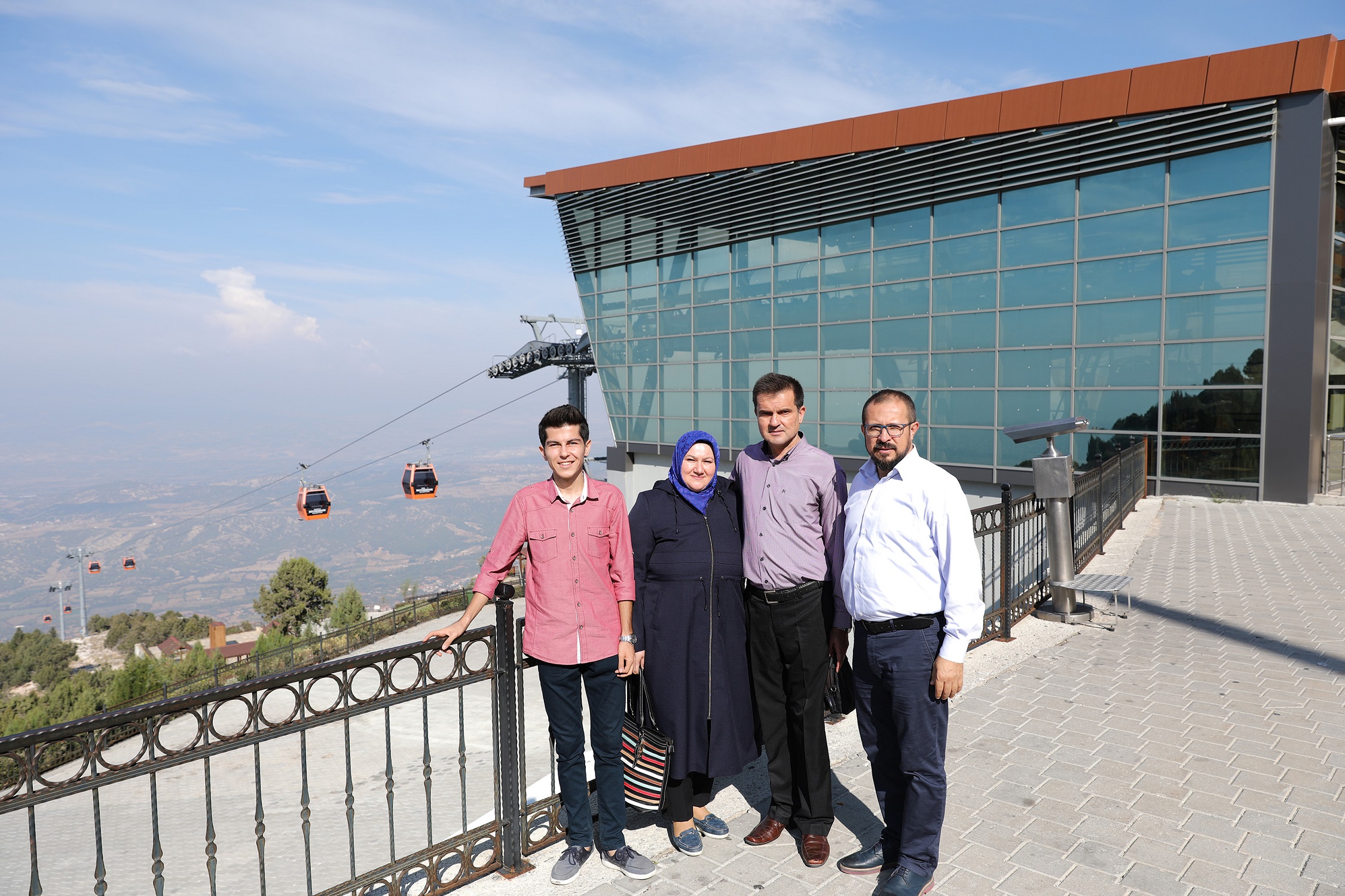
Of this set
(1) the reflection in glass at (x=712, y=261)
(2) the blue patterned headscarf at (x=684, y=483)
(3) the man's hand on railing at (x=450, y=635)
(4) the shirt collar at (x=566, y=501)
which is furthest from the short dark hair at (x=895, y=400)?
(1) the reflection in glass at (x=712, y=261)

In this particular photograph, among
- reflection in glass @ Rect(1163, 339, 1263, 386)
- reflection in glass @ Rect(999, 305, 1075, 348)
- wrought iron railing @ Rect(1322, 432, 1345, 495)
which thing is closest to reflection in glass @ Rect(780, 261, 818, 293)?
reflection in glass @ Rect(999, 305, 1075, 348)

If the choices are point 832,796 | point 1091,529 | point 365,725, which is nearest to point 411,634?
point 365,725

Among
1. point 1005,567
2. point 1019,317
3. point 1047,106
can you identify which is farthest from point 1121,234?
point 1005,567

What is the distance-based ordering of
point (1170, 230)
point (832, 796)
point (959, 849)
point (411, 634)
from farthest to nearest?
point (411, 634) < point (1170, 230) < point (832, 796) < point (959, 849)

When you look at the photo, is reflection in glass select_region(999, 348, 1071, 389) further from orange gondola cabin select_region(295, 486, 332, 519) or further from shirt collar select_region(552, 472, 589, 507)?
orange gondola cabin select_region(295, 486, 332, 519)

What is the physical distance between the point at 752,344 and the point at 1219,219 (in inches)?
476

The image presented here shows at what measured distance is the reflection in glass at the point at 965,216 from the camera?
1858 centimetres

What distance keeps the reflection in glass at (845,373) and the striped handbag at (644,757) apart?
1896cm

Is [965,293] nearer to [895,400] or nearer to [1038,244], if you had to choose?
[1038,244]

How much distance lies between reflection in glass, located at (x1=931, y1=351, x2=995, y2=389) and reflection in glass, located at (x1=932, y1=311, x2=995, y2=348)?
0.20 m

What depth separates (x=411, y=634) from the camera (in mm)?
24297

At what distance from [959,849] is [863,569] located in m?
1.42

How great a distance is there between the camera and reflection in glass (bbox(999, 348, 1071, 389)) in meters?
17.9

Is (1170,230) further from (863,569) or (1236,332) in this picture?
(863,569)
